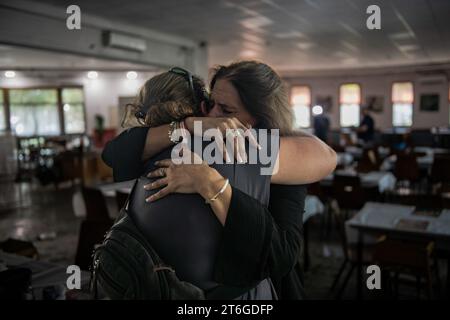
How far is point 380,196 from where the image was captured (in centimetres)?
532

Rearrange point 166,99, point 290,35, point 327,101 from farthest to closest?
point 327,101
point 290,35
point 166,99

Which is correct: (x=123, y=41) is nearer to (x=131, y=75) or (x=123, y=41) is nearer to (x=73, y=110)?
(x=131, y=75)

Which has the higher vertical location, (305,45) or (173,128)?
(305,45)

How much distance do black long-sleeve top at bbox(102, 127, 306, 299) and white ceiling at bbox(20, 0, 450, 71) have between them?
395 centimetres

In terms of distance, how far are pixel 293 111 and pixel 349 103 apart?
16086 mm

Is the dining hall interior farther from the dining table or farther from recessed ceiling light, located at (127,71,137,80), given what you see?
recessed ceiling light, located at (127,71,137,80)

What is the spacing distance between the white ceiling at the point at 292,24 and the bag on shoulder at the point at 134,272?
13.4 feet

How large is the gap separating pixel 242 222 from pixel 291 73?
1590cm

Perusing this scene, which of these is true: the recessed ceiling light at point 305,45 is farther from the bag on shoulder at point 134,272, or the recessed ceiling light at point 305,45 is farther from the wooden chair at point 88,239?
the bag on shoulder at point 134,272

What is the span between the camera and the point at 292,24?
7.18 metres

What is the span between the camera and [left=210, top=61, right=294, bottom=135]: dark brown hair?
1.04 m

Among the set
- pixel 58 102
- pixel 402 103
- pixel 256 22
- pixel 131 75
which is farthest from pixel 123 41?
pixel 402 103

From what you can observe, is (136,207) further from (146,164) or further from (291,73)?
(291,73)

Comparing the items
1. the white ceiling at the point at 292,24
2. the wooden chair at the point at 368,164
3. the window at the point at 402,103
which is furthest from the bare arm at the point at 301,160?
the window at the point at 402,103
